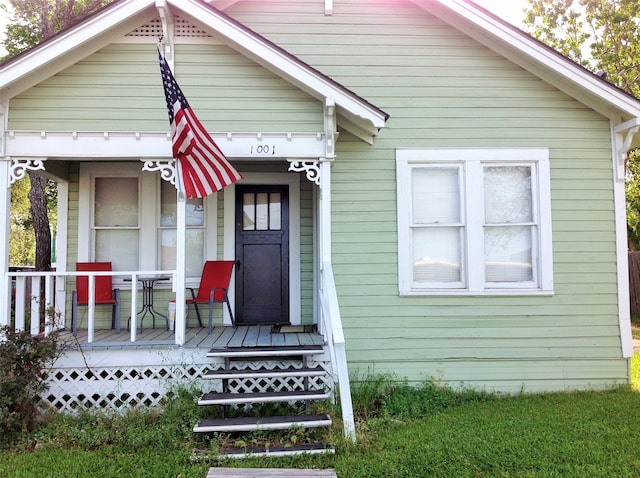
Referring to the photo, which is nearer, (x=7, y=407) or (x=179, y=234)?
(x=7, y=407)

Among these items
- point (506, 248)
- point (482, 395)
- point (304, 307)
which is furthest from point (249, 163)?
point (482, 395)

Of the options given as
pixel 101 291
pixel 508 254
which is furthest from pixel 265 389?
pixel 508 254

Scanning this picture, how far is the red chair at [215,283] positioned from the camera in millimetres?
5819

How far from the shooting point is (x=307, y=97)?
4.93m

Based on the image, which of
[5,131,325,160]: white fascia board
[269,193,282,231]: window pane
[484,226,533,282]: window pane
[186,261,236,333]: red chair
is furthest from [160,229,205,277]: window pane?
[484,226,533,282]: window pane

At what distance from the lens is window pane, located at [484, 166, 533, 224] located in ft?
18.0

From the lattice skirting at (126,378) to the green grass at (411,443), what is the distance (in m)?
0.26

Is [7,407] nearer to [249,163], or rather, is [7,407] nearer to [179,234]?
[179,234]

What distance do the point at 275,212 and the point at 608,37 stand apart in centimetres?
1463

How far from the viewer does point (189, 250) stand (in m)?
6.31

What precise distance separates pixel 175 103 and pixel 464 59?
3572 millimetres

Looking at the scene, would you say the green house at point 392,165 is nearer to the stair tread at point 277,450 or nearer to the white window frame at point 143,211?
the white window frame at point 143,211

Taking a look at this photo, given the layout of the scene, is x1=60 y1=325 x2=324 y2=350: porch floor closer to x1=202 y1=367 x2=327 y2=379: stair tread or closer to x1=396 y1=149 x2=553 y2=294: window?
x1=202 y1=367 x2=327 y2=379: stair tread

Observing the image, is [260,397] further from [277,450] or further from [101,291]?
[101,291]
